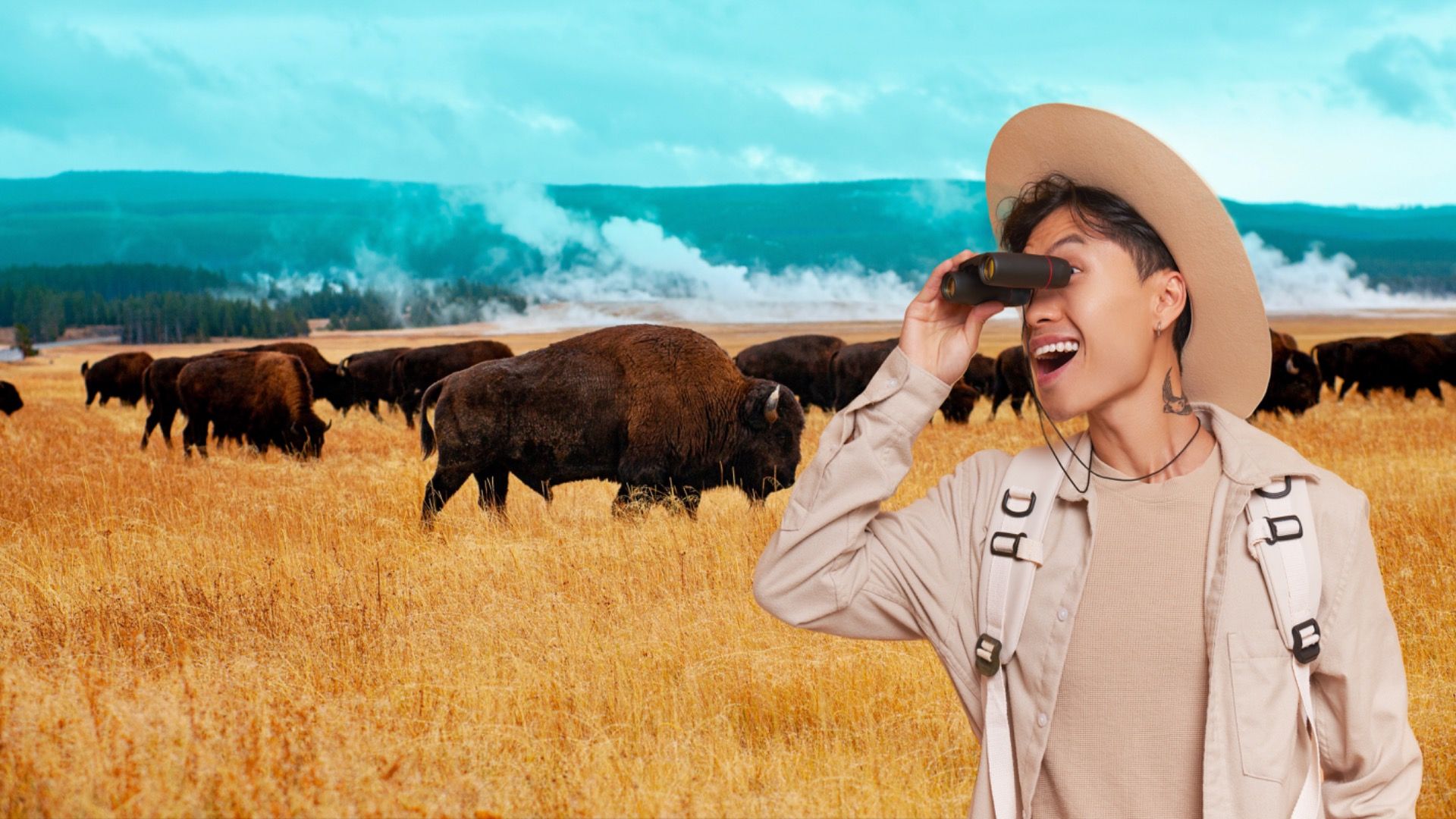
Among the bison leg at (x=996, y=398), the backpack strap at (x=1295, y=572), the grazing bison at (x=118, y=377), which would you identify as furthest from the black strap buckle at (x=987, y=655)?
the grazing bison at (x=118, y=377)

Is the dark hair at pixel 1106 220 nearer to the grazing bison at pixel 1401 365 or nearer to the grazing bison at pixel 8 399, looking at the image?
the grazing bison at pixel 8 399

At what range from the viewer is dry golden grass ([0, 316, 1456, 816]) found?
3703 millimetres

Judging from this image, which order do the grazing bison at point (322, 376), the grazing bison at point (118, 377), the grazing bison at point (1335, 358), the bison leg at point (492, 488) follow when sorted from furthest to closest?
the grazing bison at point (118, 377) → the grazing bison at point (1335, 358) → the grazing bison at point (322, 376) → the bison leg at point (492, 488)

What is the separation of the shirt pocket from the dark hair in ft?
2.30


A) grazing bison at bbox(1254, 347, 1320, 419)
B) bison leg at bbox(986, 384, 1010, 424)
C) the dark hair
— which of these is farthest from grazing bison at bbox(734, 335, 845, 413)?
the dark hair

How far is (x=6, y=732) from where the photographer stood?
12.0 ft

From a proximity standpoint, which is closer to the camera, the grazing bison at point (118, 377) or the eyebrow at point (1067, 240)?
the eyebrow at point (1067, 240)

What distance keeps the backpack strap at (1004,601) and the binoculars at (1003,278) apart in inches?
15.3

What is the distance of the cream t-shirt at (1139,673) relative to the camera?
229cm

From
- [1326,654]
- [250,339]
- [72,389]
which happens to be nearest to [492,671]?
[1326,654]

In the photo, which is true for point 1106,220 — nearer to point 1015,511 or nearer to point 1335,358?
point 1015,511

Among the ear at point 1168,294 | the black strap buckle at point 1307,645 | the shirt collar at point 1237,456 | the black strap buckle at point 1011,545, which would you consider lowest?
the black strap buckle at point 1307,645

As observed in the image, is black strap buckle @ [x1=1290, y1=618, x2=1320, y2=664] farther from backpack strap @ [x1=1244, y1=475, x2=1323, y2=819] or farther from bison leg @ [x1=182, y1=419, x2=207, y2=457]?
bison leg @ [x1=182, y1=419, x2=207, y2=457]

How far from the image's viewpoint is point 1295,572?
210 centimetres
